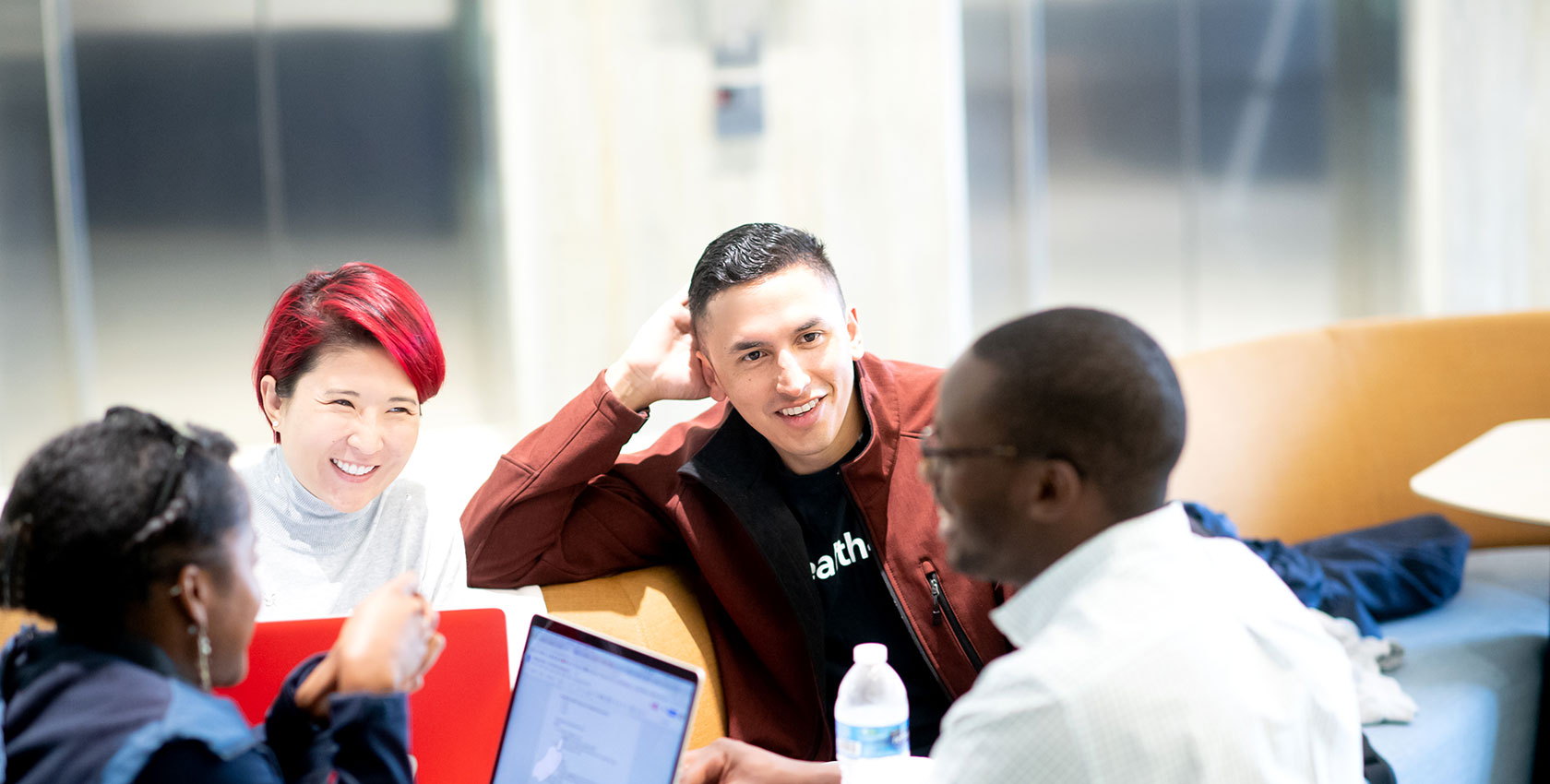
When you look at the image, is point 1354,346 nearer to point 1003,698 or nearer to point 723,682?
point 723,682

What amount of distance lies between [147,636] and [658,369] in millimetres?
1270

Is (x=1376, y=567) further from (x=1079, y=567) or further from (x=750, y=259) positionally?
(x=1079, y=567)

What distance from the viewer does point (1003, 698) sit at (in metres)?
1.12

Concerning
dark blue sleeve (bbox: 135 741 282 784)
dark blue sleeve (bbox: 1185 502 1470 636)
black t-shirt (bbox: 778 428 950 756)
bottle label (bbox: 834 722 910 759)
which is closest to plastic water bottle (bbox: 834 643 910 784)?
bottle label (bbox: 834 722 910 759)

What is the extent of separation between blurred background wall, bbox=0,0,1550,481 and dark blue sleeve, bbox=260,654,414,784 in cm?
346

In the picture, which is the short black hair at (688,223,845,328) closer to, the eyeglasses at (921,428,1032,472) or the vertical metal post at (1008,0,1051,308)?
the eyeglasses at (921,428,1032,472)

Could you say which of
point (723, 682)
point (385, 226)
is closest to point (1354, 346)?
point (723, 682)

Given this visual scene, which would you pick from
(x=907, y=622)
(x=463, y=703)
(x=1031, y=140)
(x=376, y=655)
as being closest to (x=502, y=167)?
(x=1031, y=140)

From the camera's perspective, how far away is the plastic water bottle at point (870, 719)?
1.77 meters

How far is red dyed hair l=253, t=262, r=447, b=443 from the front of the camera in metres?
1.82

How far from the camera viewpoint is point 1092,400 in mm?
1203

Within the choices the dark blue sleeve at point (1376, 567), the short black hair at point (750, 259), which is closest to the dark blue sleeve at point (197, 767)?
the short black hair at point (750, 259)

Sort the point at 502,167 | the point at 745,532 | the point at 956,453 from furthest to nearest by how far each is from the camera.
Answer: the point at 502,167, the point at 745,532, the point at 956,453

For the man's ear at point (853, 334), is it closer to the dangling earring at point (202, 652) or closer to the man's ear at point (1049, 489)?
the man's ear at point (1049, 489)
